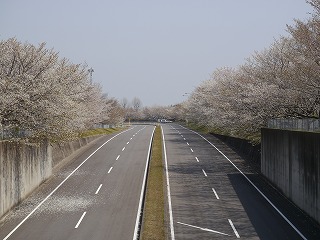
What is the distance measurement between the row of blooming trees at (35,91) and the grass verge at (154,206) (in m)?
7.24

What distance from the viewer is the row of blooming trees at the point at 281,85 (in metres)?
23.9

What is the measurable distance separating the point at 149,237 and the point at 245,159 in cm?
2563

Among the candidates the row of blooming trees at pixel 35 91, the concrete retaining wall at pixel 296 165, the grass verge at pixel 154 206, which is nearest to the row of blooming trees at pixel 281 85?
the concrete retaining wall at pixel 296 165

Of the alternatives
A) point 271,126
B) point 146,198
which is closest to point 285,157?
point 271,126

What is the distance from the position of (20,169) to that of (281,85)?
64.9 ft

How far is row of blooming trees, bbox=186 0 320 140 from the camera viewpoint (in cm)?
2391

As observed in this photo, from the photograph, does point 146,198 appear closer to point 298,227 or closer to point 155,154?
point 298,227

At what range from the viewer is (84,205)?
24.6m

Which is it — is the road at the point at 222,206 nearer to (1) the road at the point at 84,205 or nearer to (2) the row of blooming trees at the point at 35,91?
(1) the road at the point at 84,205

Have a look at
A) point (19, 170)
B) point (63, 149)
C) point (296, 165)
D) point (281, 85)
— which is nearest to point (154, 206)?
point (19, 170)

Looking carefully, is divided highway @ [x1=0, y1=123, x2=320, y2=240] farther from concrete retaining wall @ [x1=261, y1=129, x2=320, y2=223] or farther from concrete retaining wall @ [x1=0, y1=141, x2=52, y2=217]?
concrete retaining wall @ [x1=261, y1=129, x2=320, y2=223]

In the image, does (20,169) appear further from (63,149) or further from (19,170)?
(63,149)

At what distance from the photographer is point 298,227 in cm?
2025

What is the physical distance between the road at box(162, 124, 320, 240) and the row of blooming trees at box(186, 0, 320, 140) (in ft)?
16.6
